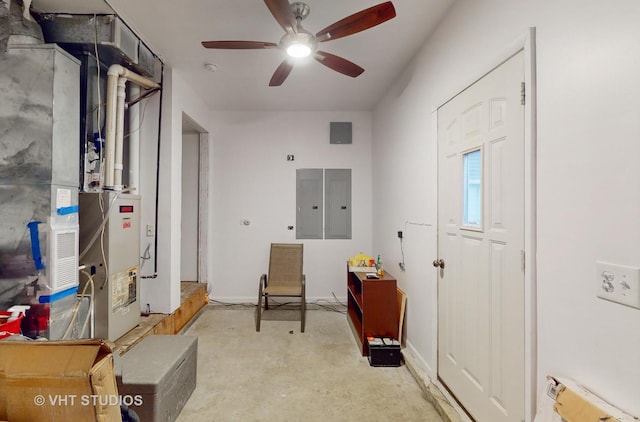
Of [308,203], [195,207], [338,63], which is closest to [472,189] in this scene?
[338,63]

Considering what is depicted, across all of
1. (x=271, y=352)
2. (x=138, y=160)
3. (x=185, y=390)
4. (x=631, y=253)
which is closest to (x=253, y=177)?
(x=138, y=160)

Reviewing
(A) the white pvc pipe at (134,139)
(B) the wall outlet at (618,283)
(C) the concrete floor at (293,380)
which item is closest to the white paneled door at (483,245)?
(B) the wall outlet at (618,283)

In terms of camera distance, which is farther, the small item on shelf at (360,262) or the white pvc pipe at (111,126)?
the small item on shelf at (360,262)

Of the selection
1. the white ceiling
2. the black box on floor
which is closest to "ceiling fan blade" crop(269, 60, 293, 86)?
the white ceiling

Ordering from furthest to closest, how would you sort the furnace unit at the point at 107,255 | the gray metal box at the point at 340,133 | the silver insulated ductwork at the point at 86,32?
the gray metal box at the point at 340,133 → the furnace unit at the point at 107,255 → the silver insulated ductwork at the point at 86,32

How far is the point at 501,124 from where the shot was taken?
1.44 meters

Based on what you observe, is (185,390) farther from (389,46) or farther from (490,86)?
(389,46)

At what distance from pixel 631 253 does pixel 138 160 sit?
3363 millimetres

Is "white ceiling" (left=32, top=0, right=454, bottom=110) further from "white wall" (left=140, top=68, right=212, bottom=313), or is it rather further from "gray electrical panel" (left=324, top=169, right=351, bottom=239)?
"gray electrical panel" (left=324, top=169, right=351, bottom=239)

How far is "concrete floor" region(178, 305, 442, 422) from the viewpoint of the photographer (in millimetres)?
1912

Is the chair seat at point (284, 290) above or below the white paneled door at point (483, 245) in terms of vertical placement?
below

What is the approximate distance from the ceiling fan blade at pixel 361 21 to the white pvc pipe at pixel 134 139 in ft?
6.38

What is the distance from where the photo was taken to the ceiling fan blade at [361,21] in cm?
154

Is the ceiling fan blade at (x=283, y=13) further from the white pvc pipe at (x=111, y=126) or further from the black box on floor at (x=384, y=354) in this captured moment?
the black box on floor at (x=384, y=354)
